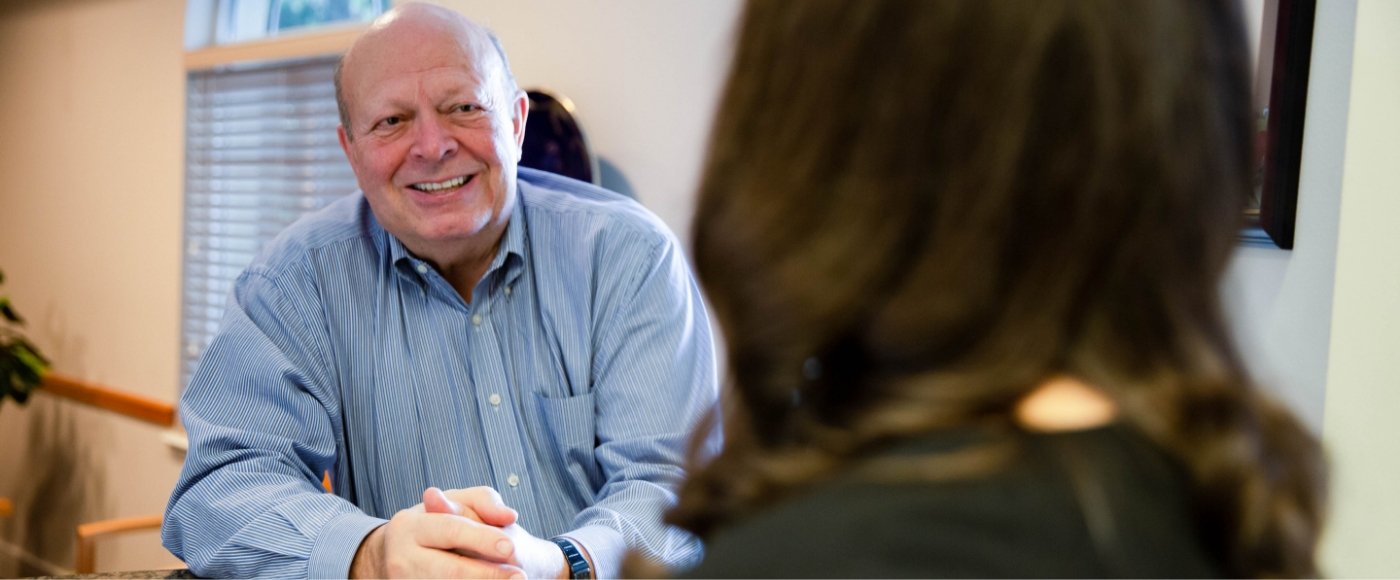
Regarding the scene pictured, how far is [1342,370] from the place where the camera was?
1.38 meters

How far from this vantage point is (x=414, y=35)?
1.75 metres

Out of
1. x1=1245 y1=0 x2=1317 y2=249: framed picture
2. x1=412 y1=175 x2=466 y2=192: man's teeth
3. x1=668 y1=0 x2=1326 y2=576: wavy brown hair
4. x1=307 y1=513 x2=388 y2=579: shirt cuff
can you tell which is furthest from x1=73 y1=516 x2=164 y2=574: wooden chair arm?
x1=668 y1=0 x2=1326 y2=576: wavy brown hair

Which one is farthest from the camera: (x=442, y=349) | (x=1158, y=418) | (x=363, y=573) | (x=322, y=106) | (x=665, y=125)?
(x=322, y=106)

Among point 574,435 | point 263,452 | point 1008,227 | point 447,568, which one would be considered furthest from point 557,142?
point 1008,227

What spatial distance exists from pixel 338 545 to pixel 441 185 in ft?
2.02

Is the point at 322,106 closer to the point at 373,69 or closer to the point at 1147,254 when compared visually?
the point at 373,69

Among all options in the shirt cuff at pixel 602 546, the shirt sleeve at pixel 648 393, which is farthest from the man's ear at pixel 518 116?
the shirt cuff at pixel 602 546

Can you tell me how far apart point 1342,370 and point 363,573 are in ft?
3.99

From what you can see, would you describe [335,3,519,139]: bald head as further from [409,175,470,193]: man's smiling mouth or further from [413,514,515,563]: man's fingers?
[413,514,515,563]: man's fingers

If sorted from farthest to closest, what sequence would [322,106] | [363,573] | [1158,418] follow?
[322,106] → [363,573] → [1158,418]

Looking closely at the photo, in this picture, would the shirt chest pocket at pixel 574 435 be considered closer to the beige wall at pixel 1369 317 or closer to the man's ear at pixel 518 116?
the man's ear at pixel 518 116

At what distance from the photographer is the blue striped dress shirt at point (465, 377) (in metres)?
1.51

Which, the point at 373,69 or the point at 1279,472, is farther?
the point at 373,69

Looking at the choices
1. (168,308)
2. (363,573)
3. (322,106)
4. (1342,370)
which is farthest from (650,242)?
(168,308)
